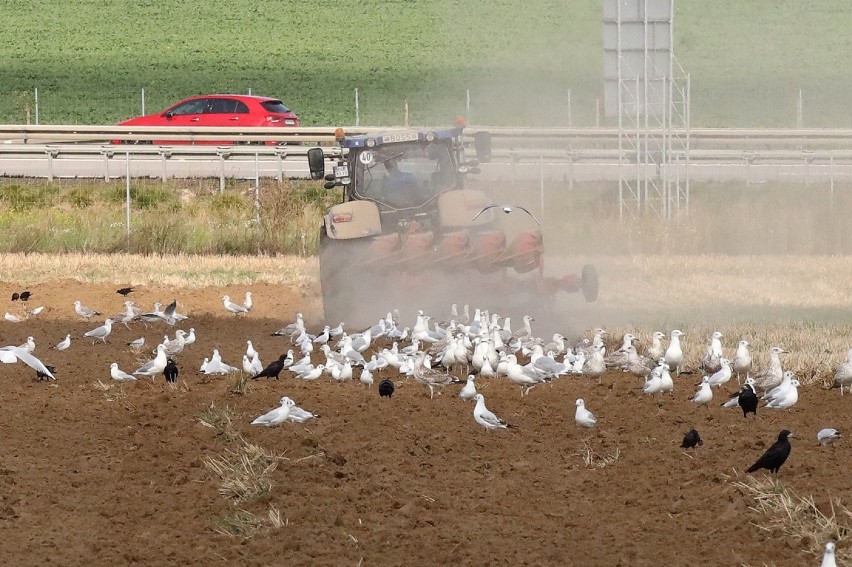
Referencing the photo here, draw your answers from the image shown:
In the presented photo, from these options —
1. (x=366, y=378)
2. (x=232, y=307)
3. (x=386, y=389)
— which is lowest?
(x=232, y=307)

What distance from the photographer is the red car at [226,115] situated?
4116 cm

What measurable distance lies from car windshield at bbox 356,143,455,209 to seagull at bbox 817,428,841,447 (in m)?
8.97

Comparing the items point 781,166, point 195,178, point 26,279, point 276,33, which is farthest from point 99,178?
point 276,33

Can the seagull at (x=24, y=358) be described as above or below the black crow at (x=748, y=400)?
below

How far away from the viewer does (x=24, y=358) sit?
51.6ft

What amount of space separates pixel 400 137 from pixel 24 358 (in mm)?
6144

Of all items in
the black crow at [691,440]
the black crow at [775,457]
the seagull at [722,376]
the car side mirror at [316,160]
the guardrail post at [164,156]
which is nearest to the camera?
the black crow at [775,457]

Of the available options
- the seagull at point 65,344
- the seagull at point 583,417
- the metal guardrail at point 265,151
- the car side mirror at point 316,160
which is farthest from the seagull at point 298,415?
the metal guardrail at point 265,151

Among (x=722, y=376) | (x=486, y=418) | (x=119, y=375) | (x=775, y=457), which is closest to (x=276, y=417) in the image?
(x=486, y=418)

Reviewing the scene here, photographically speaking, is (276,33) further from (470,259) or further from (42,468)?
(42,468)

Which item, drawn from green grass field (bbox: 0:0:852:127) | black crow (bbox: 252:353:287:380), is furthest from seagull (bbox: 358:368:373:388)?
green grass field (bbox: 0:0:852:127)

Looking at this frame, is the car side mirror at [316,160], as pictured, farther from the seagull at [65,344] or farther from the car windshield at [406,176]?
the seagull at [65,344]

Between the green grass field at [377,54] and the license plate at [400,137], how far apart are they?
27.0m

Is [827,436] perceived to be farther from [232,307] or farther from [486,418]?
[232,307]
